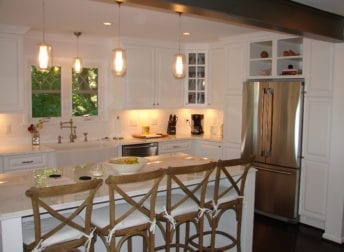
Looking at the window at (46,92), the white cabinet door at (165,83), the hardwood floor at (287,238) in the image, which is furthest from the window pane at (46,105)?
the hardwood floor at (287,238)

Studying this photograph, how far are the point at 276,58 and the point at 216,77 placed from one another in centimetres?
127

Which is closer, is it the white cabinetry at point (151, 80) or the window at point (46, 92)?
the window at point (46, 92)

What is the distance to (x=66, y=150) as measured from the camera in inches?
200

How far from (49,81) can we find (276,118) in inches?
129

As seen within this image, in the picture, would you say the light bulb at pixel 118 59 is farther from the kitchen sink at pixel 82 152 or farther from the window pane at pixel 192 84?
the window pane at pixel 192 84

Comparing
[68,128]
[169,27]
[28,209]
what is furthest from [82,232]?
[68,128]

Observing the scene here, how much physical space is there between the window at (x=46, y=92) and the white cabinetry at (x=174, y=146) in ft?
5.45

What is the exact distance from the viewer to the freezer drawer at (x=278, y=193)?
479 centimetres

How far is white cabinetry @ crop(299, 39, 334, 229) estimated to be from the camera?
4473 mm

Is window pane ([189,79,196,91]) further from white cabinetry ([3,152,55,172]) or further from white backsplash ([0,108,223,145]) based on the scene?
white cabinetry ([3,152,55,172])

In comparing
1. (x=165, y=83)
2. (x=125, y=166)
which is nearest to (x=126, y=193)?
(x=125, y=166)

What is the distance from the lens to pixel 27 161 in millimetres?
4680

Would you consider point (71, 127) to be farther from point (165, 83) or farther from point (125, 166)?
point (125, 166)

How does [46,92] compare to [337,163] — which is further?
[46,92]
